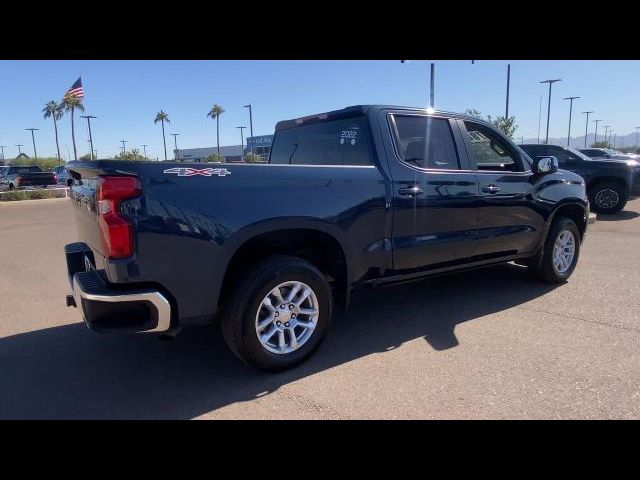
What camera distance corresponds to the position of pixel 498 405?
280cm

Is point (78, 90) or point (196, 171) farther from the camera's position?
point (78, 90)

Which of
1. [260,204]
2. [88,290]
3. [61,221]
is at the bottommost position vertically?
[61,221]

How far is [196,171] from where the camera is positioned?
284 cm

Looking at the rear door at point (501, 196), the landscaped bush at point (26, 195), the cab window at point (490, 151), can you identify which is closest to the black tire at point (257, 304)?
the rear door at point (501, 196)

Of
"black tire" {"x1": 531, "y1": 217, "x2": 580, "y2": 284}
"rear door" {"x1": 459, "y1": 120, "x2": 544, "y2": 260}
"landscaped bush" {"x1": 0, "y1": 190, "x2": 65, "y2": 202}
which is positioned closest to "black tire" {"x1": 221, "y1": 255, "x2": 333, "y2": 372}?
"rear door" {"x1": 459, "y1": 120, "x2": 544, "y2": 260}

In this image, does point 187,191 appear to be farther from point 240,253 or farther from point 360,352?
point 360,352

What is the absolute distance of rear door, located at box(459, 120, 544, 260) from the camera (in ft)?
14.7

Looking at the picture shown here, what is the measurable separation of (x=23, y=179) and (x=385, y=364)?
89.0ft

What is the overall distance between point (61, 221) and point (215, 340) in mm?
10406

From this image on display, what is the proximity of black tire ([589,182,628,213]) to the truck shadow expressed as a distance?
8.41m

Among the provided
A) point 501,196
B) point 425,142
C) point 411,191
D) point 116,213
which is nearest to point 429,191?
point 411,191

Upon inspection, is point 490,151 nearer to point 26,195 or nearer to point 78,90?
point 26,195

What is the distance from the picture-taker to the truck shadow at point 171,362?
2924 millimetres

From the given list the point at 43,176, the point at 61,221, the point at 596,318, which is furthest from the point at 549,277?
the point at 43,176
